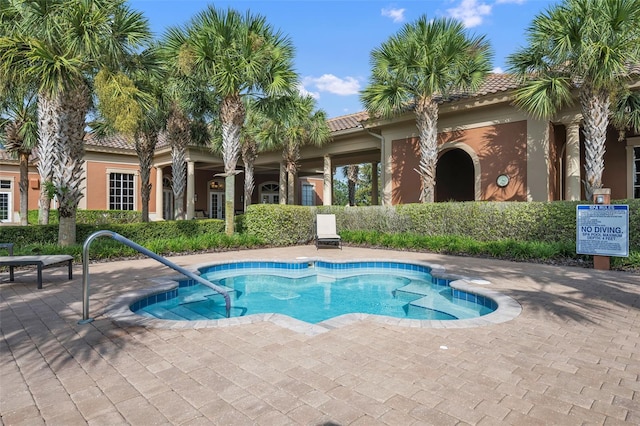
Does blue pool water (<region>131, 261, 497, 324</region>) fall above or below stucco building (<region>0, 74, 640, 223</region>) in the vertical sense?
below

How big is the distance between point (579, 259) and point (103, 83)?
11924 millimetres

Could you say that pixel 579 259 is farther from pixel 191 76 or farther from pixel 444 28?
pixel 191 76

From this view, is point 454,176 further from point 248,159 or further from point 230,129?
point 230,129

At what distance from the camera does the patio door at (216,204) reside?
27109mm

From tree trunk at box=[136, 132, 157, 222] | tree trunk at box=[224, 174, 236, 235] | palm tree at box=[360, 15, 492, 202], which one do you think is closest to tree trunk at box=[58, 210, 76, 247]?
tree trunk at box=[224, 174, 236, 235]

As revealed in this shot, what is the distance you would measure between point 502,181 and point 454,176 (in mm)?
5753

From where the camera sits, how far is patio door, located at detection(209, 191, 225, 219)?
27109 mm

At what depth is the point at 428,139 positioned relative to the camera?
12484 mm

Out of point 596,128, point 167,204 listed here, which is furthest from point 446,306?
point 167,204

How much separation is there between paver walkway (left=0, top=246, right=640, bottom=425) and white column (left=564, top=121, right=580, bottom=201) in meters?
7.59

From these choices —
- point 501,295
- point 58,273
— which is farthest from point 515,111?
point 58,273

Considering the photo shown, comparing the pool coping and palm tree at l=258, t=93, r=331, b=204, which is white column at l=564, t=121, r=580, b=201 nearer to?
the pool coping

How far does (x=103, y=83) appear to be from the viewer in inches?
332

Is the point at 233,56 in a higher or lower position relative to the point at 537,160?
higher
